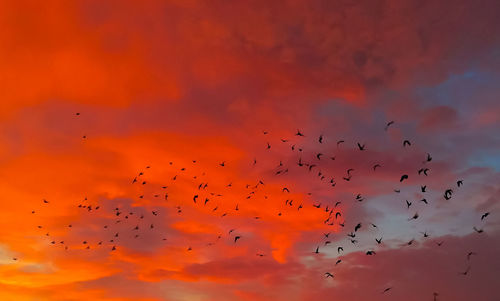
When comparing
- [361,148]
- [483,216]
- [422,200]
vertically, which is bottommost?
[483,216]

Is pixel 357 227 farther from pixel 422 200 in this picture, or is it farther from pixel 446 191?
pixel 446 191

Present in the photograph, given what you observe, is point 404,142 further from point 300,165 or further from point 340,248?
point 340,248

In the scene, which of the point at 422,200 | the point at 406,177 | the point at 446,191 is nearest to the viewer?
the point at 446,191

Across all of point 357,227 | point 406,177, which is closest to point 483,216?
point 406,177

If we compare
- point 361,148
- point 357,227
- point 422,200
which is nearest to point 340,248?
point 357,227

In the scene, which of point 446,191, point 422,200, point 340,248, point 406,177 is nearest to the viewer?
point 446,191

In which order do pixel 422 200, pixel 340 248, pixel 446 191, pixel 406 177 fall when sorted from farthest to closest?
1. pixel 340 248
2. pixel 422 200
3. pixel 406 177
4. pixel 446 191

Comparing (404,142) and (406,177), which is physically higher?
(404,142)

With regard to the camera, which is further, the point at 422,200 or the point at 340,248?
the point at 340,248

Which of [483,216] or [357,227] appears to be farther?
[357,227]

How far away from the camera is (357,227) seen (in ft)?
186

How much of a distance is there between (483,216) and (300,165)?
2246 cm

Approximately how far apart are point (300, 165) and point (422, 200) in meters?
16.2

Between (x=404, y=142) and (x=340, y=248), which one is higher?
(x=404, y=142)
